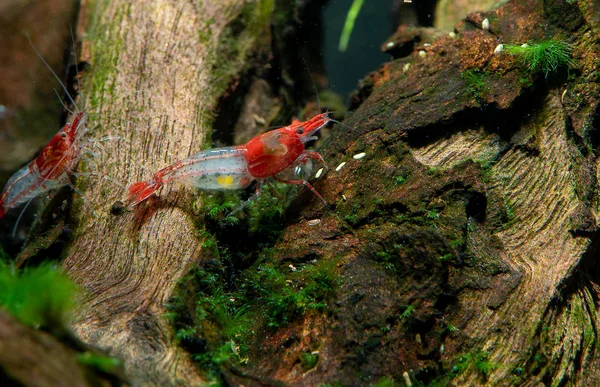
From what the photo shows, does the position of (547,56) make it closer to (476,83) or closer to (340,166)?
(476,83)

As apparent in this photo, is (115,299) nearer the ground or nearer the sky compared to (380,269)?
nearer the sky


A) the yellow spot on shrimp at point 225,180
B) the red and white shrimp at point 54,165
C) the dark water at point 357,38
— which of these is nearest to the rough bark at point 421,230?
the red and white shrimp at point 54,165

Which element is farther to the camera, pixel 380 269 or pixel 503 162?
pixel 503 162

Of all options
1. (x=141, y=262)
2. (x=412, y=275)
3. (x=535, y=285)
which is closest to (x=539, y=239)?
(x=535, y=285)

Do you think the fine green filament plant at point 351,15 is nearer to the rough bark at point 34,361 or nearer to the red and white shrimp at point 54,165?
the red and white shrimp at point 54,165

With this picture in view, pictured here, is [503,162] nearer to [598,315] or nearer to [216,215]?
[598,315]

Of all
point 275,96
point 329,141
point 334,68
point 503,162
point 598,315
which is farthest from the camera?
point 334,68
